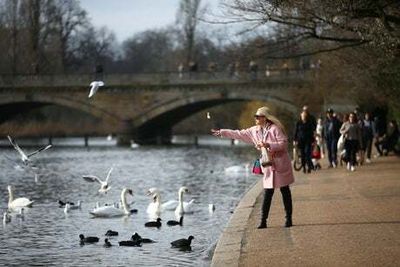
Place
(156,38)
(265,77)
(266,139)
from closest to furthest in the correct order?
→ (266,139), (265,77), (156,38)

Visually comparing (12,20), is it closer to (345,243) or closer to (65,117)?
(65,117)

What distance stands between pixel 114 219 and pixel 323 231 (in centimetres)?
671

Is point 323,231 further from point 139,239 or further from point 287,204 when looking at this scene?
point 139,239

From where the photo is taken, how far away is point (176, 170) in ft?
108

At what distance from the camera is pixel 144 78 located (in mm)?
62875

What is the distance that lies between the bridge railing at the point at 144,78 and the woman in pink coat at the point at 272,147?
144ft

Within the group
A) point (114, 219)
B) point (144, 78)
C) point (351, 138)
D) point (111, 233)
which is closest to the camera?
point (111, 233)

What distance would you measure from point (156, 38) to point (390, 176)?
325ft

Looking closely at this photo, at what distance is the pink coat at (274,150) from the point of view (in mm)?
12156

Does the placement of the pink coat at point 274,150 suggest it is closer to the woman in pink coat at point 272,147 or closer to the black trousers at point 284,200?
the woman in pink coat at point 272,147

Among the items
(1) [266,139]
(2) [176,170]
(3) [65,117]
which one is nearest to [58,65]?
(3) [65,117]

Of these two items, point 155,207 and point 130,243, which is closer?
point 130,243

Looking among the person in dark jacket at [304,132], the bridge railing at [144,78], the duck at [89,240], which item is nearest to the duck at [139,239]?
the duck at [89,240]

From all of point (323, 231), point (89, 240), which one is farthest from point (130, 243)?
point (323, 231)
